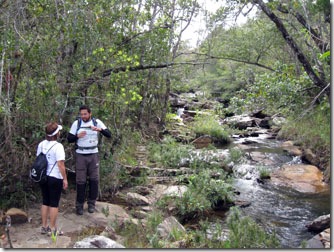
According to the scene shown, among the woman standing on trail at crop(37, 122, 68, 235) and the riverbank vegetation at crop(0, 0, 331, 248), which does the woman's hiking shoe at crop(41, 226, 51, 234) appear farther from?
the riverbank vegetation at crop(0, 0, 331, 248)

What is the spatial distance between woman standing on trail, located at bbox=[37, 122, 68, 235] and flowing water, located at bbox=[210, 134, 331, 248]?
375 cm

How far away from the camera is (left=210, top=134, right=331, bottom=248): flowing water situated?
6.88 metres

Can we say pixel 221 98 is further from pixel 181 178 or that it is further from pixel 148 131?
pixel 181 178

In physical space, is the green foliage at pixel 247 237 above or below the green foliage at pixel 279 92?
below

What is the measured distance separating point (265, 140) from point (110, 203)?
11.3 metres

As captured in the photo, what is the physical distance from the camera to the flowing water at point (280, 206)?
6875 mm

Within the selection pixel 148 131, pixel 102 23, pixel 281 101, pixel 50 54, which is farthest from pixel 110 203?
pixel 148 131

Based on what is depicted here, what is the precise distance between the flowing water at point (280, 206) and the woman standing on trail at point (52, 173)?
375 cm

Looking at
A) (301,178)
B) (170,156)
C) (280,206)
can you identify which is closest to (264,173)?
(301,178)

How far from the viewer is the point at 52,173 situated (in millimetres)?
4848

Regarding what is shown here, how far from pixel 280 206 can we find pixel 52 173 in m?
5.50

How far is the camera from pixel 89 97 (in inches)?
259

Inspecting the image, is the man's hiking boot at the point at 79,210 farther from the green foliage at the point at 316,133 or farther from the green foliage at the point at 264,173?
the green foliage at the point at 264,173

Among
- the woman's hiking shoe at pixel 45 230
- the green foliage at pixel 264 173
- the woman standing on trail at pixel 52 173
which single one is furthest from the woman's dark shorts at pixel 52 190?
the green foliage at pixel 264 173
